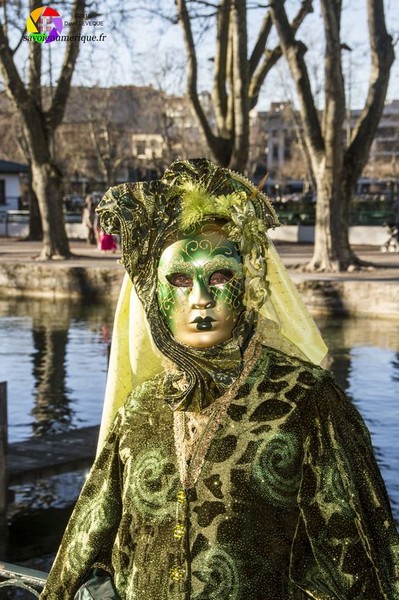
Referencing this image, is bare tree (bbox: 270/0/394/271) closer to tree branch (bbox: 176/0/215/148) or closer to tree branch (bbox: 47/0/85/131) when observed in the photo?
tree branch (bbox: 176/0/215/148)

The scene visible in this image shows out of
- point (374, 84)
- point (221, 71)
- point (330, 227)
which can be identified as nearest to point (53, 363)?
point (330, 227)

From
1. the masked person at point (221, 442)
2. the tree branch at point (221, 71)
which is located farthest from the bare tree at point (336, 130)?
the masked person at point (221, 442)

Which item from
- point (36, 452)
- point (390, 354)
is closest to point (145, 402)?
point (36, 452)

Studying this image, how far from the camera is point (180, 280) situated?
283cm

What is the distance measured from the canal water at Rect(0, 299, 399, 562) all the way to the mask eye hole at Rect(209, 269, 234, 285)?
579 centimetres

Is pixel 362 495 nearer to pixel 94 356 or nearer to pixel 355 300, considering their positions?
pixel 94 356

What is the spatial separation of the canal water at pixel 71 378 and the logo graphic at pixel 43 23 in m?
6.15

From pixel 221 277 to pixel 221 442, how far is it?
44 centimetres

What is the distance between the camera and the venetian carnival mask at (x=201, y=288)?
2.75m

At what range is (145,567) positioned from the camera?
2.67 meters

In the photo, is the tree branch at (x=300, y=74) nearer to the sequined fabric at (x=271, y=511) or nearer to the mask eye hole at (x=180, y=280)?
the mask eye hole at (x=180, y=280)

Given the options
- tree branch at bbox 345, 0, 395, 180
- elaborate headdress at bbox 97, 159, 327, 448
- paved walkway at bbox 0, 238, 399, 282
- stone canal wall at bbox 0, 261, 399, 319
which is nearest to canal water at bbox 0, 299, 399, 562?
stone canal wall at bbox 0, 261, 399, 319

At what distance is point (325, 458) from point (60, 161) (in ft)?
244

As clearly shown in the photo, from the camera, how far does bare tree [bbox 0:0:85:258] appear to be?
25688 millimetres
